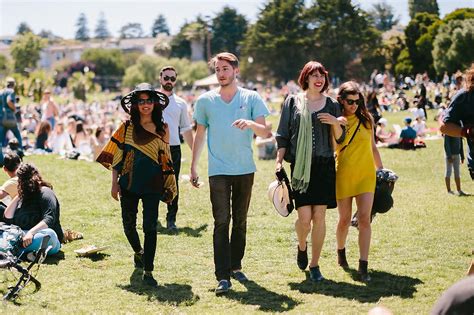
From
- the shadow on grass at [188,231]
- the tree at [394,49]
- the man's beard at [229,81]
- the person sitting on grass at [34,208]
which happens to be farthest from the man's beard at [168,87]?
the tree at [394,49]

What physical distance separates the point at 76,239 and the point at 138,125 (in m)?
2.53

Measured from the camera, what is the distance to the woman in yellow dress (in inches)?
249

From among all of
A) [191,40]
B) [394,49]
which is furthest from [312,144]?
[191,40]

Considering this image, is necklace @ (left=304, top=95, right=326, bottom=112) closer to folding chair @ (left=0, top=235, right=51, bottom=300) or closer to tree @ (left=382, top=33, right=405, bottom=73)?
folding chair @ (left=0, top=235, right=51, bottom=300)

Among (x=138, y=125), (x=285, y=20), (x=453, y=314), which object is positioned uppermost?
(x=285, y=20)

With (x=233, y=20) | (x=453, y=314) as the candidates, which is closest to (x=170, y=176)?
(x=453, y=314)

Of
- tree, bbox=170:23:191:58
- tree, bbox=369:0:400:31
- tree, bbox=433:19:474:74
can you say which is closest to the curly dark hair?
tree, bbox=433:19:474:74

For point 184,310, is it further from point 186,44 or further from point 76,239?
point 186,44

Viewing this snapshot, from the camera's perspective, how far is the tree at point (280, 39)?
284ft

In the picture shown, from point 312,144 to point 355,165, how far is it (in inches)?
21.6

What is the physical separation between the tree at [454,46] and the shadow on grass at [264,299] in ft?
125

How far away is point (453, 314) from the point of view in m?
2.94

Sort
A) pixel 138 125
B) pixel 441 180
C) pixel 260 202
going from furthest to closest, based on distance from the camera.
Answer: pixel 441 180, pixel 260 202, pixel 138 125

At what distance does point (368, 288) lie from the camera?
6.00m
